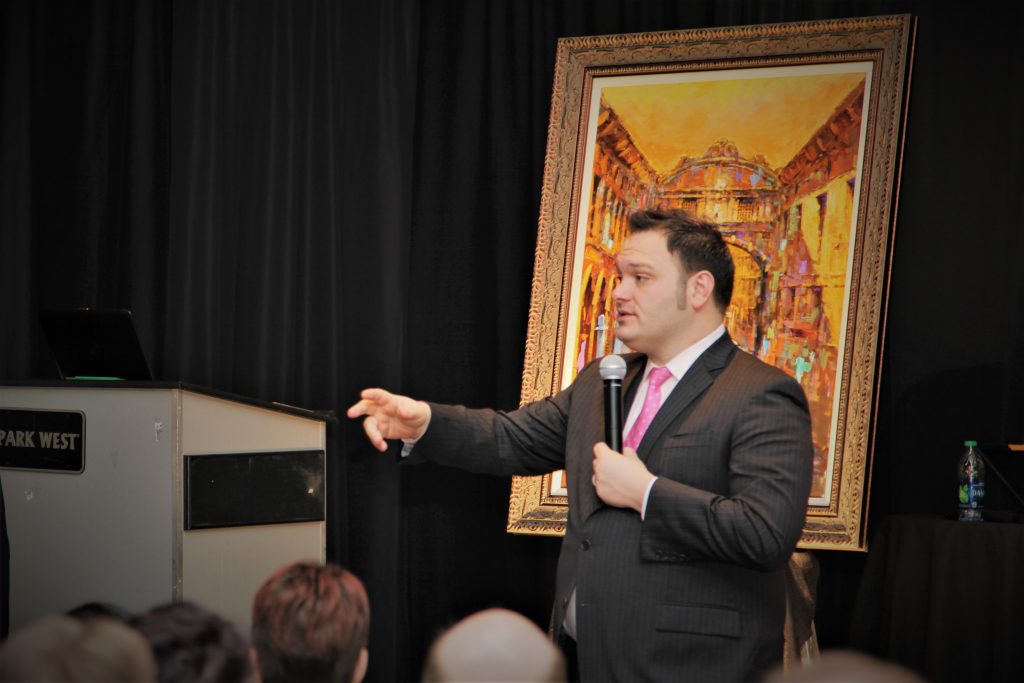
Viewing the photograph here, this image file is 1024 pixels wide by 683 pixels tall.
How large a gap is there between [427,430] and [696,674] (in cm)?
105

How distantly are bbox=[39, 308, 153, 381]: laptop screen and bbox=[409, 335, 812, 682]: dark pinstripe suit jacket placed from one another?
1.65 metres

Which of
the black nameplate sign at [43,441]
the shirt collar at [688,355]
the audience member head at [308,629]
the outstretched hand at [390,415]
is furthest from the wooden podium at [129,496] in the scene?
the audience member head at [308,629]

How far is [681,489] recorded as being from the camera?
2738mm

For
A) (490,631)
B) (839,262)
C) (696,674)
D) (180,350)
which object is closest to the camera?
(490,631)

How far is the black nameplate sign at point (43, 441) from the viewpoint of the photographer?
3506 millimetres

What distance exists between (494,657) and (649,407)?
1.69m

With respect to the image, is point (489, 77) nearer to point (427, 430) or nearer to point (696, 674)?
point (427, 430)

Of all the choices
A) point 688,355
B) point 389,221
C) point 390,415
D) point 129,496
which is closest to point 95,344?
point 129,496

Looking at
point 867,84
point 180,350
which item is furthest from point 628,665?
point 180,350

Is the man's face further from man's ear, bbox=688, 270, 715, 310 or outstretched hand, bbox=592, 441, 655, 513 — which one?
outstretched hand, bbox=592, 441, 655, 513

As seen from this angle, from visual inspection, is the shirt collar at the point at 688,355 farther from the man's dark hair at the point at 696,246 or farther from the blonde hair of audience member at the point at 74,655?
the blonde hair of audience member at the point at 74,655

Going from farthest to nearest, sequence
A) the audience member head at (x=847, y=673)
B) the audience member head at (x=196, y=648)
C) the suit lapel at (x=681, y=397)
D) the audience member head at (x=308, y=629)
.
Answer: the suit lapel at (x=681, y=397) < the audience member head at (x=308, y=629) < the audience member head at (x=196, y=648) < the audience member head at (x=847, y=673)

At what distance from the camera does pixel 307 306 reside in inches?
205

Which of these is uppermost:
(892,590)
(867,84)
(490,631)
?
(867,84)
